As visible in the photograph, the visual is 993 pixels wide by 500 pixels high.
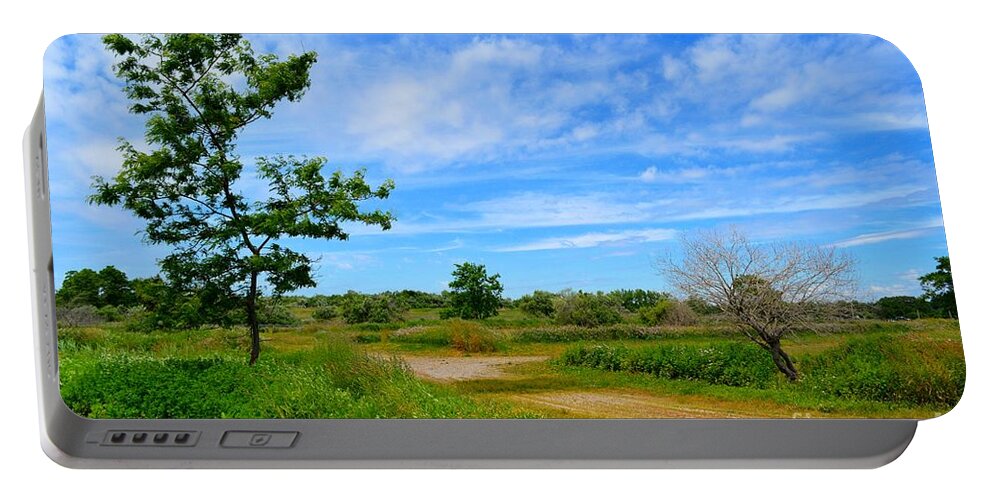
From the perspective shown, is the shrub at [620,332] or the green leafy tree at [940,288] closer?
the green leafy tree at [940,288]

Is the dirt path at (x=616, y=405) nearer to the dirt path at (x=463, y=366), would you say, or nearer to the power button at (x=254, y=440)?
the dirt path at (x=463, y=366)

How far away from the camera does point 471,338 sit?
4086 mm

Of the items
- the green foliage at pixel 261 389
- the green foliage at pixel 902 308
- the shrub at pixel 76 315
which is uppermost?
the green foliage at pixel 902 308

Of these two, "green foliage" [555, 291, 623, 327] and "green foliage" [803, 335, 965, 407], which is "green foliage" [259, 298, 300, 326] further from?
"green foliage" [803, 335, 965, 407]

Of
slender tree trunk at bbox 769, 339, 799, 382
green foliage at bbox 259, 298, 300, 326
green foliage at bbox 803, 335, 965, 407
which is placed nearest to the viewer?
green foliage at bbox 803, 335, 965, 407

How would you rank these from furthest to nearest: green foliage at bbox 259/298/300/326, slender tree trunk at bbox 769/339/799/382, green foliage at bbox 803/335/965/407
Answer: green foliage at bbox 259/298/300/326
slender tree trunk at bbox 769/339/799/382
green foliage at bbox 803/335/965/407

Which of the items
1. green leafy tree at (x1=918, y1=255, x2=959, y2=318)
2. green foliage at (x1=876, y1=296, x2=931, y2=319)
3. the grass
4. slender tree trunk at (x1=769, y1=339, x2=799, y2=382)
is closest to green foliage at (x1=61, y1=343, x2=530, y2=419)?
the grass

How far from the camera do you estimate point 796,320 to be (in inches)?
155

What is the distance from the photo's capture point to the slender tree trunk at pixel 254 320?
4047 millimetres

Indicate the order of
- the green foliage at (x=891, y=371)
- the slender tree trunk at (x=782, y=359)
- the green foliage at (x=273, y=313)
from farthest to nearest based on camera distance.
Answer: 1. the green foliage at (x=273, y=313)
2. the slender tree trunk at (x=782, y=359)
3. the green foliage at (x=891, y=371)

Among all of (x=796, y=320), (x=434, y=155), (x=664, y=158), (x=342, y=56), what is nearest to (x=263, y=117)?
(x=342, y=56)

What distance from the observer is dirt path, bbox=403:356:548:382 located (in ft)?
13.2

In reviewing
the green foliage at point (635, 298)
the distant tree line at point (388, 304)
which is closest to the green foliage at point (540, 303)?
the distant tree line at point (388, 304)

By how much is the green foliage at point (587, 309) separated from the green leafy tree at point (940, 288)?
1.39 meters
